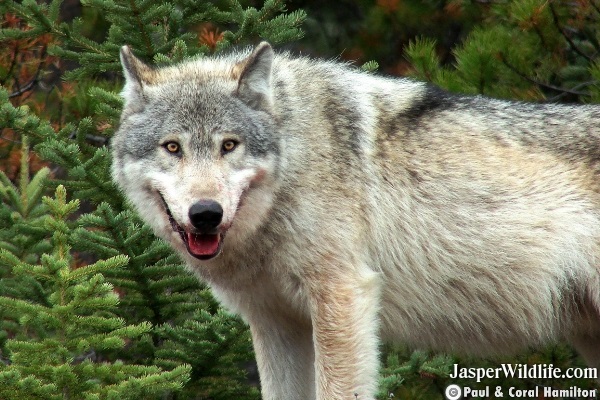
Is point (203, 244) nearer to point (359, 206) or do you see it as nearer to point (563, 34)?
point (359, 206)

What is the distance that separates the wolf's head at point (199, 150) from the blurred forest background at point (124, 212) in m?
0.42

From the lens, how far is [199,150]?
484 centimetres

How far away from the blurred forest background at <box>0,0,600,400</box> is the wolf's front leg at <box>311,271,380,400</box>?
787 mm

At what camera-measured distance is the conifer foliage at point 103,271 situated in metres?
4.88

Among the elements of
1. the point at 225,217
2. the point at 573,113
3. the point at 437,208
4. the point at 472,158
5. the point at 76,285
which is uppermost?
the point at 573,113

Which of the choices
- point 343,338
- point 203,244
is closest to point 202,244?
point 203,244

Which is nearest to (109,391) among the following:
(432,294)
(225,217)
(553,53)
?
(225,217)

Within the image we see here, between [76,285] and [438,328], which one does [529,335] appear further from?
[76,285]

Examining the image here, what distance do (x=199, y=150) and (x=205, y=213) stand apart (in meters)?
0.43

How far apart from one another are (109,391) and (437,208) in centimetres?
222

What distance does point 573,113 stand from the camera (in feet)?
19.7

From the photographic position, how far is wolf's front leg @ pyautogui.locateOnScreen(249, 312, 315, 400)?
562cm

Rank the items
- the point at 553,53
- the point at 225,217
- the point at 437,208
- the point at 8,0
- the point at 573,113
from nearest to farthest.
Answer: the point at 225,217
the point at 437,208
the point at 573,113
the point at 8,0
the point at 553,53

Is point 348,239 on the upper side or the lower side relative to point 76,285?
upper
